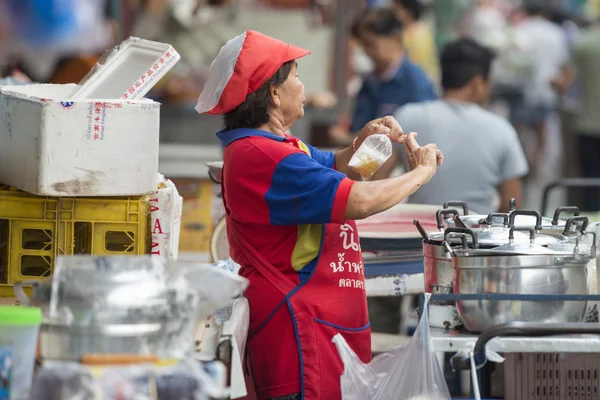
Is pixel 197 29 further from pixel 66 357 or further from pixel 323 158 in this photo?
pixel 66 357

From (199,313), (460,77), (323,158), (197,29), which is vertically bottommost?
(199,313)

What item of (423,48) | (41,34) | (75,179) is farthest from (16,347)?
(423,48)

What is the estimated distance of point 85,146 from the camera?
12.1 ft

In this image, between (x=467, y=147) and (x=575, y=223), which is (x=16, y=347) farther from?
(x=467, y=147)

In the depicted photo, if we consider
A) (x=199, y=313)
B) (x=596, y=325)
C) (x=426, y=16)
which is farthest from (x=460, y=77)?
(x=426, y=16)

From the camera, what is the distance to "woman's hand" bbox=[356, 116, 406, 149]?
13.0ft

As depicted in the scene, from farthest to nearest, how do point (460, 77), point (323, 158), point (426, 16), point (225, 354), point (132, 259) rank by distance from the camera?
point (426, 16)
point (460, 77)
point (323, 158)
point (225, 354)
point (132, 259)

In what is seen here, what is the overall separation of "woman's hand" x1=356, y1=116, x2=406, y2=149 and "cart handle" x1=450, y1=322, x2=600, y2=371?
2.92 ft

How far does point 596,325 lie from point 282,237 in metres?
1.07

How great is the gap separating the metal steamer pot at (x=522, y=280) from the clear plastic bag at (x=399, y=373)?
0.56 ft

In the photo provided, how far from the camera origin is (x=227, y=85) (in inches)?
145

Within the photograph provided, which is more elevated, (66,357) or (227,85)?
(227,85)

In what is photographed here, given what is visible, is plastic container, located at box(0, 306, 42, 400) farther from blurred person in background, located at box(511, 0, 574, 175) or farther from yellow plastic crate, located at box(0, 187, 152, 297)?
blurred person in background, located at box(511, 0, 574, 175)

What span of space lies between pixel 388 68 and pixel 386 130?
402 cm
